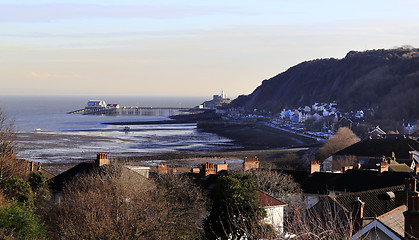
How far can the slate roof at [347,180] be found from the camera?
2853 centimetres

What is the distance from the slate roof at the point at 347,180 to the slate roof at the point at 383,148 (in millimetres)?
18054

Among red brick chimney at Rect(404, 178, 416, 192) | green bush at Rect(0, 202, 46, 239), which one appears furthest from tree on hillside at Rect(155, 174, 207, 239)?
red brick chimney at Rect(404, 178, 416, 192)

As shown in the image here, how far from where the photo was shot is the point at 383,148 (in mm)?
50062

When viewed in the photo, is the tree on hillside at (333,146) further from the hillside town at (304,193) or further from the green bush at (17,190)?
the green bush at (17,190)

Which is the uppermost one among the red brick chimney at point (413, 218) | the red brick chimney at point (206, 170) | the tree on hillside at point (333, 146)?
the red brick chimney at point (413, 218)

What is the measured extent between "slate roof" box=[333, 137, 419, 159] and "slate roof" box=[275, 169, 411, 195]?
1805cm

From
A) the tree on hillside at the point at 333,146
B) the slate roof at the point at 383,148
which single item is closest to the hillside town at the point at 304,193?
the slate roof at the point at 383,148

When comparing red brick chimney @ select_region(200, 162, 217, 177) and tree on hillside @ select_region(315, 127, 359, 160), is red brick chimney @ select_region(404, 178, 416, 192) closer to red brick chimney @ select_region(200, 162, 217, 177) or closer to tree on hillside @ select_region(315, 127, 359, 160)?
red brick chimney @ select_region(200, 162, 217, 177)

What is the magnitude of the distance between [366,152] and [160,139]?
56.8 m

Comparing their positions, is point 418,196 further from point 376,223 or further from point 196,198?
point 196,198

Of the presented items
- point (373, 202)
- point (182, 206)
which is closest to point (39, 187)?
point (182, 206)

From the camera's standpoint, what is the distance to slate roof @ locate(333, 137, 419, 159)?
48594 mm

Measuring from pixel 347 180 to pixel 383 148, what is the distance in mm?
21159

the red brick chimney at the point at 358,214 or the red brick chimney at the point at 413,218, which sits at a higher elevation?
the red brick chimney at the point at 413,218
